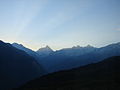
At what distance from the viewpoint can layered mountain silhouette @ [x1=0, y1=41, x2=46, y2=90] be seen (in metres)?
111

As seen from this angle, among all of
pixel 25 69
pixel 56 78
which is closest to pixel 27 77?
pixel 25 69

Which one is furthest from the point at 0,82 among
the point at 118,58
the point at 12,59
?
the point at 118,58

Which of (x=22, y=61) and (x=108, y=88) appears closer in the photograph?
(x=108, y=88)

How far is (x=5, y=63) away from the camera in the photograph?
129 metres

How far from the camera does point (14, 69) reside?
425 ft

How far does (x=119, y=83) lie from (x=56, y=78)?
22286 mm

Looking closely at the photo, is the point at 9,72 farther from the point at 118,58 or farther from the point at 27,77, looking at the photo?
the point at 118,58

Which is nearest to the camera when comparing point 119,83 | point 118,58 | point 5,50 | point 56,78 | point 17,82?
point 119,83

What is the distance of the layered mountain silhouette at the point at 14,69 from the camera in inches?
4353

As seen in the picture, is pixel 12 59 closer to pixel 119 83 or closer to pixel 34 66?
pixel 34 66

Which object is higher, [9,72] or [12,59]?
[12,59]

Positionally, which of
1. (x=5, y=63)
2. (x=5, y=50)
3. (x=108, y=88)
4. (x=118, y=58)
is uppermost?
(x=5, y=50)

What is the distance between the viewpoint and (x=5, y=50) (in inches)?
5743

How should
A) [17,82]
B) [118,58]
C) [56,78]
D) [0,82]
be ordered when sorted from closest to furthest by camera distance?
[56,78] → [118,58] → [0,82] → [17,82]
